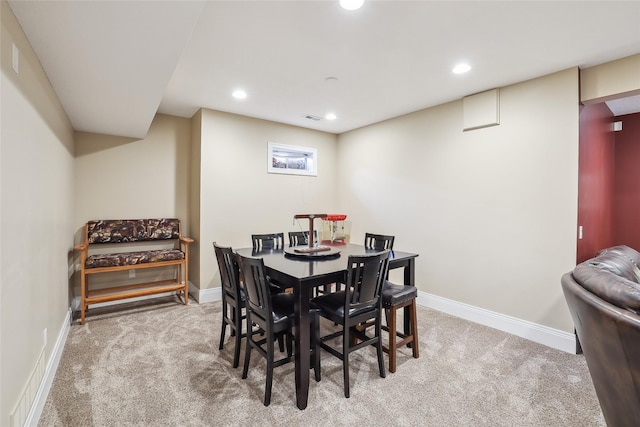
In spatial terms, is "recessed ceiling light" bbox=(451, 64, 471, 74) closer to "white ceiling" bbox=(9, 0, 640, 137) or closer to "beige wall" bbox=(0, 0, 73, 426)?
"white ceiling" bbox=(9, 0, 640, 137)

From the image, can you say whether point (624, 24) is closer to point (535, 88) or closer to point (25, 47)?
point (535, 88)

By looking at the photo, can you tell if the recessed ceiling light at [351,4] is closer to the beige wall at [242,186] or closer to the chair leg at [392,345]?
the chair leg at [392,345]

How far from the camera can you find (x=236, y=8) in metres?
1.95

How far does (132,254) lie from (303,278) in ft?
9.10

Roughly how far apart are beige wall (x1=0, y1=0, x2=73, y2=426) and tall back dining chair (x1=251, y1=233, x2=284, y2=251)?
5.75 ft

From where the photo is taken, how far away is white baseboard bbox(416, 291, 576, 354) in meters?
2.80

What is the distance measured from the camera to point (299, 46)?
7.95ft

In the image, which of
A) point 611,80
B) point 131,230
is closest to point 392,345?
point 611,80

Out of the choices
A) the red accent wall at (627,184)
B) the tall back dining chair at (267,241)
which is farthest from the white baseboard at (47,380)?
the red accent wall at (627,184)

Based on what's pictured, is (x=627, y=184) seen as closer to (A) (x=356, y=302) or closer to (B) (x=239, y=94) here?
(A) (x=356, y=302)

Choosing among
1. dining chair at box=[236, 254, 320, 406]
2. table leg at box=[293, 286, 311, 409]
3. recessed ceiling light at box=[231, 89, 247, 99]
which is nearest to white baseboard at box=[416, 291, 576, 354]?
dining chair at box=[236, 254, 320, 406]

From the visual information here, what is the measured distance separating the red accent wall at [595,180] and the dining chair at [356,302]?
6.57 ft

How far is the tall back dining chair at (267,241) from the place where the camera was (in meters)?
3.49

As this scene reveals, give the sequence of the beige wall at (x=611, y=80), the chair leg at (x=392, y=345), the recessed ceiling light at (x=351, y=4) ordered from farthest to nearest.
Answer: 1. the beige wall at (x=611, y=80)
2. the chair leg at (x=392, y=345)
3. the recessed ceiling light at (x=351, y=4)
